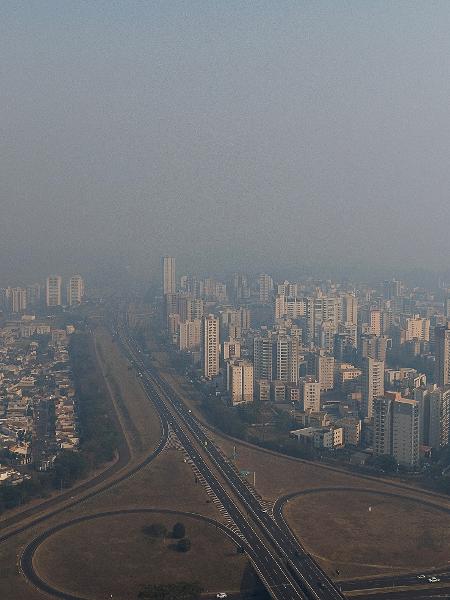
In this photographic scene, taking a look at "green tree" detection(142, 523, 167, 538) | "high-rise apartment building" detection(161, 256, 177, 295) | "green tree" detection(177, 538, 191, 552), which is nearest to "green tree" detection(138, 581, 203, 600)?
"green tree" detection(177, 538, 191, 552)

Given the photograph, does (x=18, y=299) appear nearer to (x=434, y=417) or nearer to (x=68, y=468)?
(x=68, y=468)

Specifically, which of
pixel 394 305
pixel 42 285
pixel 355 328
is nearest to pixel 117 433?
pixel 355 328

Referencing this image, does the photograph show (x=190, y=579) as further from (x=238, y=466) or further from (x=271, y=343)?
(x=271, y=343)

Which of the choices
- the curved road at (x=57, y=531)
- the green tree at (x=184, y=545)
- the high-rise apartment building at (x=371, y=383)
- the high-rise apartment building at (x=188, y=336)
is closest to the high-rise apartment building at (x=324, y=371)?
the high-rise apartment building at (x=371, y=383)

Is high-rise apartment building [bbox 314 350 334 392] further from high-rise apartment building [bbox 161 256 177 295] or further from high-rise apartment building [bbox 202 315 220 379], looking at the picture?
A: high-rise apartment building [bbox 161 256 177 295]

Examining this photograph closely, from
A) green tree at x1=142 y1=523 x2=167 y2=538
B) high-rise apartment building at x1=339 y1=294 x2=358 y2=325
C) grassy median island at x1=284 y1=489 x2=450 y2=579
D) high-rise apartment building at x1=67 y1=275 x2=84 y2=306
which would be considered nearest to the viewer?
grassy median island at x1=284 y1=489 x2=450 y2=579
